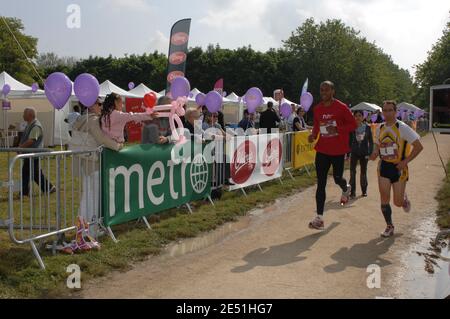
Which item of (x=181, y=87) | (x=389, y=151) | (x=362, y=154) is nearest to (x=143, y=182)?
(x=389, y=151)

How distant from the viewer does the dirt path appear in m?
4.62

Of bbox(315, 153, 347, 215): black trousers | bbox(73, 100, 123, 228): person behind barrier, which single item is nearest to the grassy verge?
bbox(73, 100, 123, 228): person behind barrier

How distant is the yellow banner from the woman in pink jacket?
7590 mm

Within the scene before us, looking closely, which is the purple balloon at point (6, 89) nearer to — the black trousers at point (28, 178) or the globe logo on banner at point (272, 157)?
the black trousers at point (28, 178)

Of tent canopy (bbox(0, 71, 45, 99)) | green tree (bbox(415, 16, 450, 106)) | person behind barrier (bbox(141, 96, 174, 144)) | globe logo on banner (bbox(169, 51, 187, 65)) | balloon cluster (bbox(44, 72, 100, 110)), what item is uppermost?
green tree (bbox(415, 16, 450, 106))

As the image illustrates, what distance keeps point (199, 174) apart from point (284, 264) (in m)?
3.24

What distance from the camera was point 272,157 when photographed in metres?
11.5

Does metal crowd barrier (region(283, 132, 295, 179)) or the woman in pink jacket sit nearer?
the woman in pink jacket

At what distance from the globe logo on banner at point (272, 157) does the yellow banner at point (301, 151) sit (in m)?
1.31

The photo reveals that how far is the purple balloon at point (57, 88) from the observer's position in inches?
447

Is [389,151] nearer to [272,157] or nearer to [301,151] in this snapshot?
[272,157]

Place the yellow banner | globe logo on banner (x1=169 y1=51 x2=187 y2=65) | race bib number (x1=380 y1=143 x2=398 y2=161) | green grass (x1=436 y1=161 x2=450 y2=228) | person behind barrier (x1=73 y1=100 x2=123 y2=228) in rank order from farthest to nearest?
globe logo on banner (x1=169 y1=51 x2=187 y2=65)
the yellow banner
green grass (x1=436 y1=161 x2=450 y2=228)
race bib number (x1=380 y1=143 x2=398 y2=161)
person behind barrier (x1=73 y1=100 x2=123 y2=228)

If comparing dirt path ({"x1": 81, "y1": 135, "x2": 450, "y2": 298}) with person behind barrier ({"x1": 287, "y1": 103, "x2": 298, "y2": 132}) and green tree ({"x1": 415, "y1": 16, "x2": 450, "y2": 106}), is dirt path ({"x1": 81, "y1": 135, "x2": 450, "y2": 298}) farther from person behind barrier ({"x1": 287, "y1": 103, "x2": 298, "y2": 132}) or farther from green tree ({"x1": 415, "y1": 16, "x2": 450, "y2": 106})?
green tree ({"x1": 415, "y1": 16, "x2": 450, "y2": 106})
